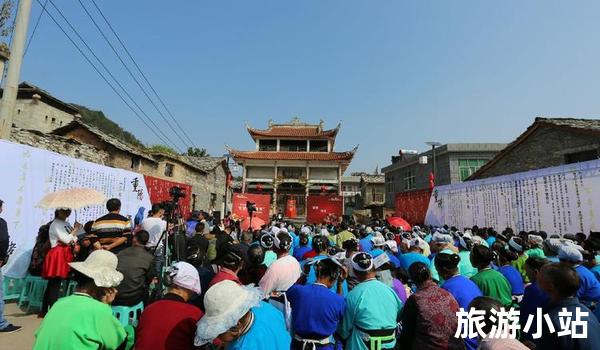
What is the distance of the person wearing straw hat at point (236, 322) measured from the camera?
171 centimetres

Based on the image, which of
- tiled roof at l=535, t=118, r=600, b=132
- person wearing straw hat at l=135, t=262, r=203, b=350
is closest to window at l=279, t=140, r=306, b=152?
tiled roof at l=535, t=118, r=600, b=132

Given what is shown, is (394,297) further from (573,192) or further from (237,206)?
(237,206)

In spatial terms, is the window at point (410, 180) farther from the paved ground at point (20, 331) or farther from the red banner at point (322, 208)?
the paved ground at point (20, 331)

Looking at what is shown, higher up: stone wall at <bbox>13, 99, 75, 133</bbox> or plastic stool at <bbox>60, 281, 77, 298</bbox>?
stone wall at <bbox>13, 99, 75, 133</bbox>

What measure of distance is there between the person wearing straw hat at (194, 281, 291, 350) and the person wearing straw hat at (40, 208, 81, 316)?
15.4 ft

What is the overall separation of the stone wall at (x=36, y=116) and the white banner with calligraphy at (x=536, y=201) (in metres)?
26.4

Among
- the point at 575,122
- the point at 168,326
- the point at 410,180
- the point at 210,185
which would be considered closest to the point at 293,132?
the point at 210,185

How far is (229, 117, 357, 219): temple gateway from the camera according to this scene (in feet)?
91.3

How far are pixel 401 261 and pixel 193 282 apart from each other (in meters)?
3.59

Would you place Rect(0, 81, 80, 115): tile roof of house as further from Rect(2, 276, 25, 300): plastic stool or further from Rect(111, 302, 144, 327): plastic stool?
Rect(111, 302, 144, 327): plastic stool

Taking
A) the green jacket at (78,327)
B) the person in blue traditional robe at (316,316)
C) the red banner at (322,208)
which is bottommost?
the person in blue traditional robe at (316,316)

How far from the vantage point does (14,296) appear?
582 centimetres

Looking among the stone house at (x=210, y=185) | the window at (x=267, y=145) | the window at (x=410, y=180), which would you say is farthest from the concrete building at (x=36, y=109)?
the window at (x=410, y=180)

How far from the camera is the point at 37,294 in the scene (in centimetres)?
567
